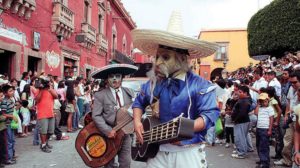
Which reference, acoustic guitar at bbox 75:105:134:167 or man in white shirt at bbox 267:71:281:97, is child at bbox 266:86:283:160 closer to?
man in white shirt at bbox 267:71:281:97

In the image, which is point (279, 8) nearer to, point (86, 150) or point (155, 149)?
point (86, 150)

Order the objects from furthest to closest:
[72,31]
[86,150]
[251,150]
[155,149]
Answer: [72,31]
[251,150]
[86,150]
[155,149]

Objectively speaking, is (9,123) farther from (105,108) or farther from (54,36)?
(54,36)

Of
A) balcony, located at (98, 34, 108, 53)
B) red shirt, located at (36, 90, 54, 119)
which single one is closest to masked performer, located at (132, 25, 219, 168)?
red shirt, located at (36, 90, 54, 119)

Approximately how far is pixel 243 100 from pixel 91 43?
17.3 meters

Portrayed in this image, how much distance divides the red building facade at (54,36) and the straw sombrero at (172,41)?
33.3 feet

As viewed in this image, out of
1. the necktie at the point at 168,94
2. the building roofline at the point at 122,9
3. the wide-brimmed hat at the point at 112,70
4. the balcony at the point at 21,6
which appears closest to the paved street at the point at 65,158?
the wide-brimmed hat at the point at 112,70

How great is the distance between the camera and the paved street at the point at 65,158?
7.05 meters

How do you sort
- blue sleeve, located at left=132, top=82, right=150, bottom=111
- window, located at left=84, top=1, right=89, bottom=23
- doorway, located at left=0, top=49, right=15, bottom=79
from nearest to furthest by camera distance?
blue sleeve, located at left=132, top=82, right=150, bottom=111 → doorway, located at left=0, top=49, right=15, bottom=79 → window, located at left=84, top=1, right=89, bottom=23

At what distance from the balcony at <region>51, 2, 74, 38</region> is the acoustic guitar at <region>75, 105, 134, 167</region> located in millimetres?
12882

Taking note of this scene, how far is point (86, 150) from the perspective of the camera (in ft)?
17.2

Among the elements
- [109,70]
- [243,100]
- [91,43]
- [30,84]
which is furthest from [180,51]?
[91,43]

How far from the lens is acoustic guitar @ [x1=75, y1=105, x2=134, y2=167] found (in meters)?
5.12

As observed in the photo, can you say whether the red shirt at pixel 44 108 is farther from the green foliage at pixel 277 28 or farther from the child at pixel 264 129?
the green foliage at pixel 277 28
